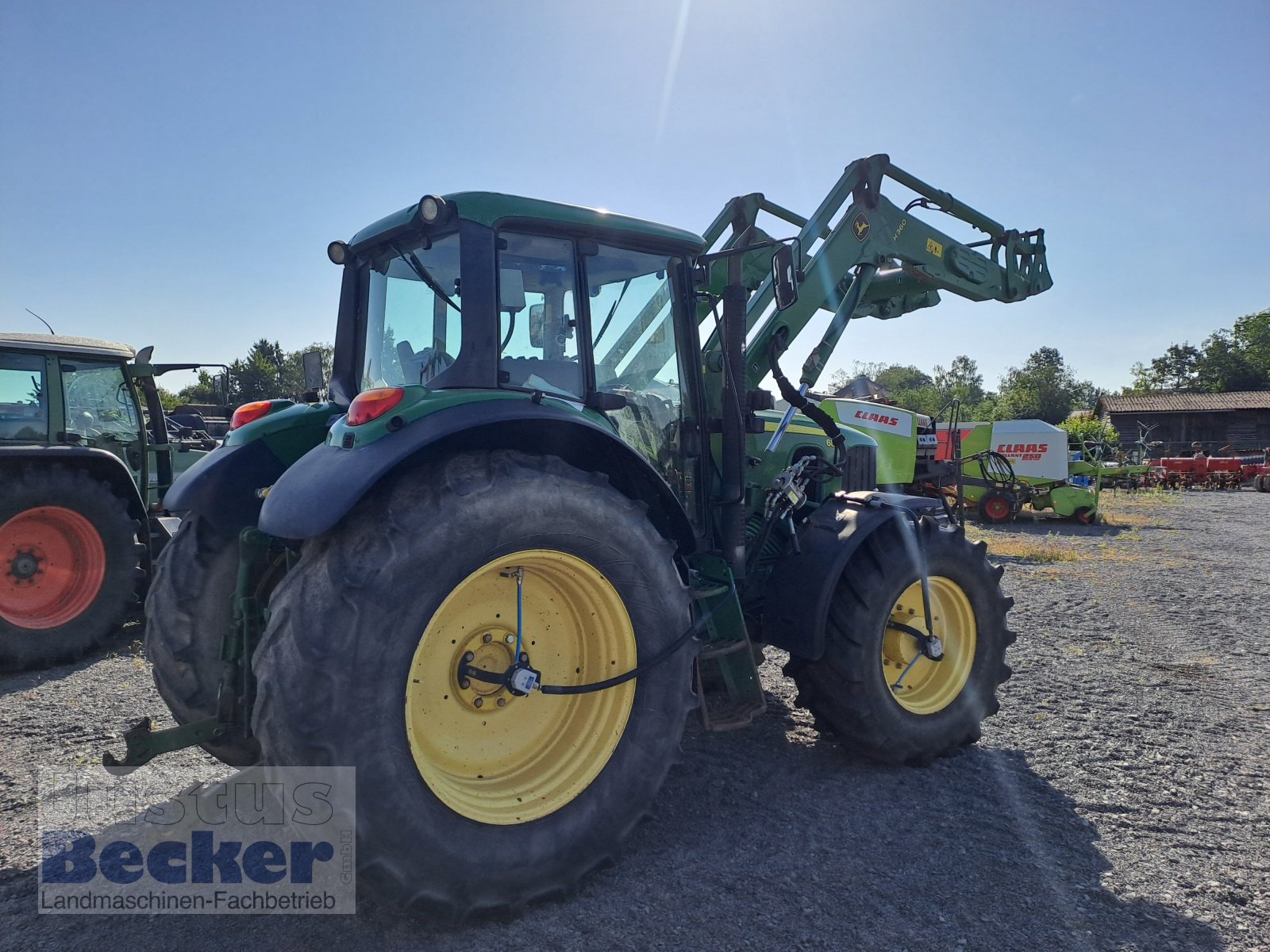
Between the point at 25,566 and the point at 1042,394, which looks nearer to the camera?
the point at 25,566

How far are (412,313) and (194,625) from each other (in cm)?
154

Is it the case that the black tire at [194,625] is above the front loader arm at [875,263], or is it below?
below

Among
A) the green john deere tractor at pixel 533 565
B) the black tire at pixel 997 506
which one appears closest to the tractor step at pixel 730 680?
the green john deere tractor at pixel 533 565

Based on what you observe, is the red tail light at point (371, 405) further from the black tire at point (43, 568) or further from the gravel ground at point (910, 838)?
the black tire at point (43, 568)

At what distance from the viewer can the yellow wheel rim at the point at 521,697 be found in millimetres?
2648

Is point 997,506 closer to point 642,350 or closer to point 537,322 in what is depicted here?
point 642,350

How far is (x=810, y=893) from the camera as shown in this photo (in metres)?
2.73

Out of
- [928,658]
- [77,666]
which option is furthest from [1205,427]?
[77,666]

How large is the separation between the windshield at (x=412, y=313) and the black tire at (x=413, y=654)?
2.63 feet

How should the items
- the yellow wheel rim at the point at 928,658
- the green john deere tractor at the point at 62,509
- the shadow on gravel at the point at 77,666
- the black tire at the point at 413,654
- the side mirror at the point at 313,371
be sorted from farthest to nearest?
the green john deere tractor at the point at 62,509 < the shadow on gravel at the point at 77,666 < the side mirror at the point at 313,371 < the yellow wheel rim at the point at 928,658 < the black tire at the point at 413,654

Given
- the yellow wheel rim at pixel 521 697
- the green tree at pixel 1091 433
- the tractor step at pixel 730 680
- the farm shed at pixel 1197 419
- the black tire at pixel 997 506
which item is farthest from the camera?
the farm shed at pixel 1197 419

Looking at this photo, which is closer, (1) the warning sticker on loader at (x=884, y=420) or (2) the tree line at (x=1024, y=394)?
(1) the warning sticker on loader at (x=884, y=420)

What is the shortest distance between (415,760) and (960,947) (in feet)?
5.53

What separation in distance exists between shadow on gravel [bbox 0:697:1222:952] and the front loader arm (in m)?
2.19
